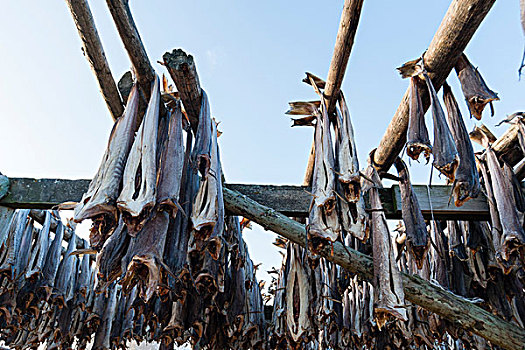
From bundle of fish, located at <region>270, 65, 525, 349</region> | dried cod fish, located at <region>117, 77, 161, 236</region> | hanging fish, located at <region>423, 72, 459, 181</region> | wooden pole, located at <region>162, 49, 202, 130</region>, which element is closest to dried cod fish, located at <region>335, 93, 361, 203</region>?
bundle of fish, located at <region>270, 65, 525, 349</region>

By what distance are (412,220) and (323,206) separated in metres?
0.65

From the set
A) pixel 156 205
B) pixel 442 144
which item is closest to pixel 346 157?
pixel 442 144


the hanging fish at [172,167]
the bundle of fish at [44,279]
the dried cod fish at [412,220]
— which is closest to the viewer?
the hanging fish at [172,167]

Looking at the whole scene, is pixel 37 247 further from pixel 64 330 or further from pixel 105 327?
pixel 105 327

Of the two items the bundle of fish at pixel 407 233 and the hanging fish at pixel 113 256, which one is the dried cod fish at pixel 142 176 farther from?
the bundle of fish at pixel 407 233

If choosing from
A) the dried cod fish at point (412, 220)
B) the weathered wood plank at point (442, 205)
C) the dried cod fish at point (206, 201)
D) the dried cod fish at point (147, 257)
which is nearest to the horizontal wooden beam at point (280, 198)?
the weathered wood plank at point (442, 205)

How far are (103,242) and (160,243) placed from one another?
12.8 inches

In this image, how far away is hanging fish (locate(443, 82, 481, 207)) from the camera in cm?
190

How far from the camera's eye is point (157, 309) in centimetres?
297

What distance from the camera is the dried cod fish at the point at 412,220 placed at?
2.24m

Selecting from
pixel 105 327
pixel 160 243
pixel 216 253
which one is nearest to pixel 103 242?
pixel 160 243

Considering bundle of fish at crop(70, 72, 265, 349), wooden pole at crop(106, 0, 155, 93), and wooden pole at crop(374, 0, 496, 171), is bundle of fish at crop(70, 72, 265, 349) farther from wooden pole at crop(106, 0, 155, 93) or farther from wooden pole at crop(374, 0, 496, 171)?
wooden pole at crop(374, 0, 496, 171)

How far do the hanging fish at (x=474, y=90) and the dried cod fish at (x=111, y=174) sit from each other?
5.36 ft

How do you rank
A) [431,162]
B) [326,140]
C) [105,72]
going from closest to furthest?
[431,162] < [105,72] < [326,140]
